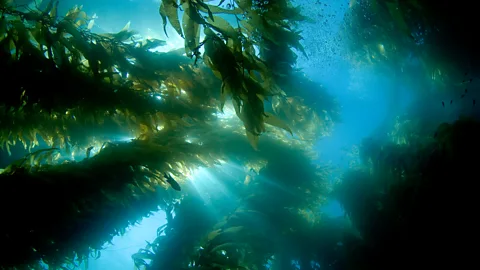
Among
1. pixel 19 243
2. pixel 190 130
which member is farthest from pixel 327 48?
pixel 19 243

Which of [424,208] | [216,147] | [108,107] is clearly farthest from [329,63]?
[108,107]

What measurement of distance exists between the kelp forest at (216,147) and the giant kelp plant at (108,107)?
0.01m

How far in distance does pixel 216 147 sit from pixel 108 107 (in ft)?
4.89

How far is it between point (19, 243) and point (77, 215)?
43 centimetres

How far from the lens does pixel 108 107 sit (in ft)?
7.19

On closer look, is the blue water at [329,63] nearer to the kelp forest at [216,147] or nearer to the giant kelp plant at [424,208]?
the kelp forest at [216,147]

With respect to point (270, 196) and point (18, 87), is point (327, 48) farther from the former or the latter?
point (18, 87)

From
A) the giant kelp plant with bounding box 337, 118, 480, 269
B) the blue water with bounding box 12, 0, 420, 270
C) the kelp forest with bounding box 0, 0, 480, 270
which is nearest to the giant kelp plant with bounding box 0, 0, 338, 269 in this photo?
the kelp forest with bounding box 0, 0, 480, 270

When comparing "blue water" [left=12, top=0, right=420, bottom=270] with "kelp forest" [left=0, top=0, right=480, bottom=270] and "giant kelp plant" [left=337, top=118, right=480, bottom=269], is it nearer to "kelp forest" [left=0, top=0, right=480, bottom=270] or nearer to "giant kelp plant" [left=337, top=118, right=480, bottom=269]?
"kelp forest" [left=0, top=0, right=480, bottom=270]

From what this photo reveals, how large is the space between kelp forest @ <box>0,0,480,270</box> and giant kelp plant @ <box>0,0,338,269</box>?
0.01m

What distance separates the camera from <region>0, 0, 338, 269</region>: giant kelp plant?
62.8 inches

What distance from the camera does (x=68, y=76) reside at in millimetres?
1929

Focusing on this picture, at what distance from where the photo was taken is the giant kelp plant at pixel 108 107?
5.24 ft

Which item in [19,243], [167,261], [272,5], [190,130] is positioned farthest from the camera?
[167,261]
